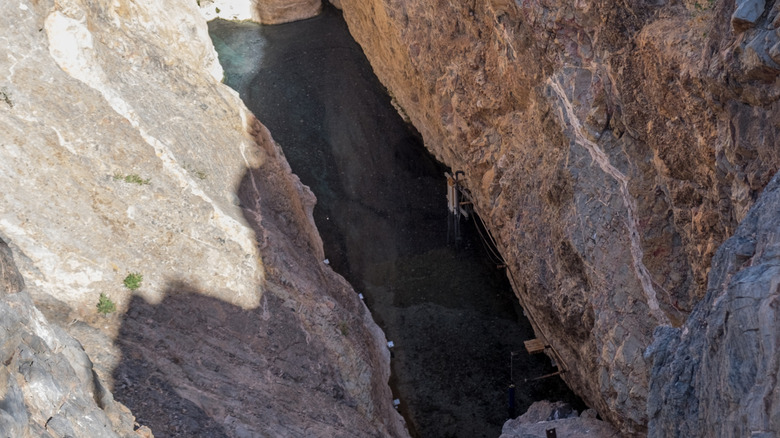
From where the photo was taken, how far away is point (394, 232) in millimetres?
20453

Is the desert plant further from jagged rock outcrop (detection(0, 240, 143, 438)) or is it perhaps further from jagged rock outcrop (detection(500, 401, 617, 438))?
jagged rock outcrop (detection(0, 240, 143, 438))

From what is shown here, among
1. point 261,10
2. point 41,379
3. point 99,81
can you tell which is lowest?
point 41,379

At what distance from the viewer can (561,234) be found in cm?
1580

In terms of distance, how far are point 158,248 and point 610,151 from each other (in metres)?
8.51

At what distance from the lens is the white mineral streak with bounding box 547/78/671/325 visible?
1330 cm

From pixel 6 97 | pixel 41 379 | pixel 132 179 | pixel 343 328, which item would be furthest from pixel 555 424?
pixel 6 97

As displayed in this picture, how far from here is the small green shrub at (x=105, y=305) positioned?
12.3 metres

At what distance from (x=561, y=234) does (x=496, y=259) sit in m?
4.19

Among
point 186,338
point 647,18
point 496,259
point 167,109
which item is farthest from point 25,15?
point 496,259

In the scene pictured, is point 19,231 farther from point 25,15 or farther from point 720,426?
point 720,426

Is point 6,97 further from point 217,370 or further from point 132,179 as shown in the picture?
point 217,370

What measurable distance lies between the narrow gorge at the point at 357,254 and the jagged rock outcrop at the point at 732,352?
3 cm

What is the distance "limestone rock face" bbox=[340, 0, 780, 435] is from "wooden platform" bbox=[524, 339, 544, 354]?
0.72 ft

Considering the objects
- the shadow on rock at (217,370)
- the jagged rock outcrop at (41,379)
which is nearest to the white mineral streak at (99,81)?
the shadow on rock at (217,370)
